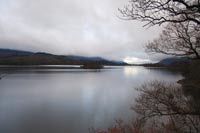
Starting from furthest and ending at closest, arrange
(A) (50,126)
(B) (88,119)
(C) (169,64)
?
(B) (88,119), (A) (50,126), (C) (169,64)

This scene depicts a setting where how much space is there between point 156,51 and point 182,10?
173 centimetres

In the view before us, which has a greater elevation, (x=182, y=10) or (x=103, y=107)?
(x=182, y=10)

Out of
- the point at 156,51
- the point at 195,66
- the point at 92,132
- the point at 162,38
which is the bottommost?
the point at 92,132

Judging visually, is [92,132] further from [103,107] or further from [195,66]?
[195,66]

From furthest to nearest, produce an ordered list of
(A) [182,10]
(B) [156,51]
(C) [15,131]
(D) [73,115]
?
(D) [73,115] < (C) [15,131] < (B) [156,51] < (A) [182,10]

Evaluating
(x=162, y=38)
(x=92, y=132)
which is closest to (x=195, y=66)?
(x=162, y=38)

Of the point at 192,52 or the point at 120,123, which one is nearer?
the point at 192,52

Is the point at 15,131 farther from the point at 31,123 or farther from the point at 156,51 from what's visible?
the point at 156,51

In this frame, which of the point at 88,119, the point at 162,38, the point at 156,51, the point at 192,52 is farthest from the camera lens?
the point at 88,119

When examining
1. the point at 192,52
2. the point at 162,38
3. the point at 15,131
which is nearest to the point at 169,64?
the point at 162,38

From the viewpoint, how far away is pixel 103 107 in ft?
53.7

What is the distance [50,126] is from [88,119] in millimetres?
2509

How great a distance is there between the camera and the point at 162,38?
17.4ft

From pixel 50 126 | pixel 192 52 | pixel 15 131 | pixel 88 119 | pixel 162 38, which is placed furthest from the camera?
pixel 88 119
